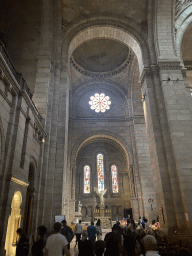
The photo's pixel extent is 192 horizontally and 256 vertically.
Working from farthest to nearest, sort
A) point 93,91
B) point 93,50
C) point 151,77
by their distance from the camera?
point 93,91 → point 93,50 → point 151,77

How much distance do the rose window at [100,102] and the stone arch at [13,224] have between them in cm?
1682

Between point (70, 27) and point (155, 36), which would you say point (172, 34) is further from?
point (70, 27)

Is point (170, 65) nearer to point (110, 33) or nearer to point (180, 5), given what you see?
point (180, 5)

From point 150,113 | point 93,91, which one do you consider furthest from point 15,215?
point 93,91

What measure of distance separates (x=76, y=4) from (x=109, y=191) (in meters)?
18.5

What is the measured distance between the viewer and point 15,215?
6660 mm

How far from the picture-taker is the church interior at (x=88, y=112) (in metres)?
6.98

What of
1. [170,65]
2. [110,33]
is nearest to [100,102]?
A: [110,33]

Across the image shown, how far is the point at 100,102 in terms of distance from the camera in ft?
76.3

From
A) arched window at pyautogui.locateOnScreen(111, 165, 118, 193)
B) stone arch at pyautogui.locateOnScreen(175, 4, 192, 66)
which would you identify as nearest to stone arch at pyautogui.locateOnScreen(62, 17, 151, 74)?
stone arch at pyautogui.locateOnScreen(175, 4, 192, 66)

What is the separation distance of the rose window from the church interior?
50 cm

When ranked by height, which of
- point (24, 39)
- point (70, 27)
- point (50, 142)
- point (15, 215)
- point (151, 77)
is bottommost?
point (15, 215)

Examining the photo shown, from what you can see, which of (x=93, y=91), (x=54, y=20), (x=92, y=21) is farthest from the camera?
(x=93, y=91)

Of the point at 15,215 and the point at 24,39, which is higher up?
the point at 24,39
